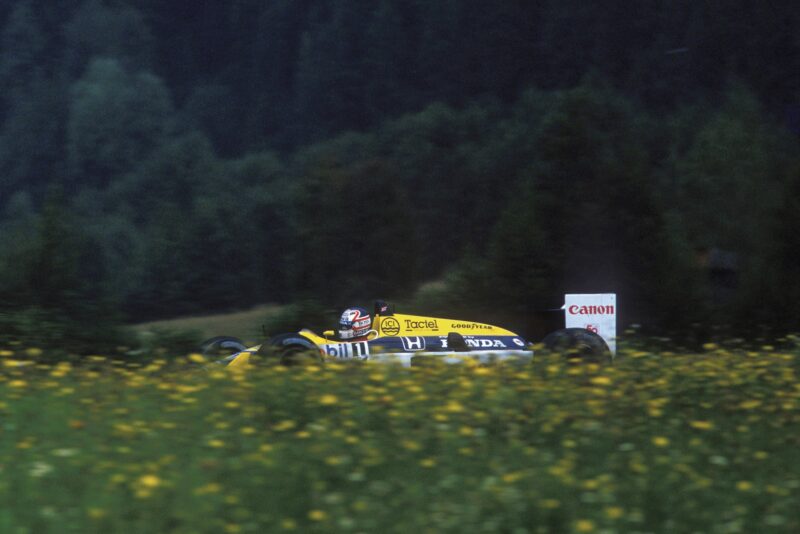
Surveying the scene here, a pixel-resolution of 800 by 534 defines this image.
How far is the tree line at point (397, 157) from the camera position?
2123cm

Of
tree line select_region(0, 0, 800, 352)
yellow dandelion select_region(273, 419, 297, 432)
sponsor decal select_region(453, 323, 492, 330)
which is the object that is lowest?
sponsor decal select_region(453, 323, 492, 330)

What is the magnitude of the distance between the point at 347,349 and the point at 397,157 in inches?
2007

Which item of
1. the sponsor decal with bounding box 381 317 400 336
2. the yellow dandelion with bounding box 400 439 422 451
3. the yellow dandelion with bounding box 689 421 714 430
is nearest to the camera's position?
the yellow dandelion with bounding box 400 439 422 451

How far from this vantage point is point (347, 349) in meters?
13.0

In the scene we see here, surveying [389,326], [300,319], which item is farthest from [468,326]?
[300,319]

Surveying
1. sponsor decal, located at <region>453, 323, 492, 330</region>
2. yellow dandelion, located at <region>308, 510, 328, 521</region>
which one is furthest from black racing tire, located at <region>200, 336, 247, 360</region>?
yellow dandelion, located at <region>308, 510, 328, 521</region>

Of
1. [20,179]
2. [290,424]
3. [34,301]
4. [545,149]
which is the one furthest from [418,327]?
[20,179]

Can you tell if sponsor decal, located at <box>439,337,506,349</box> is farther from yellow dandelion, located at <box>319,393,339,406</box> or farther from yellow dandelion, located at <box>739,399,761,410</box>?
yellow dandelion, located at <box>319,393,339,406</box>

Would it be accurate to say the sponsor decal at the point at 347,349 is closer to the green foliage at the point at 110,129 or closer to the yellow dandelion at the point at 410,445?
the yellow dandelion at the point at 410,445

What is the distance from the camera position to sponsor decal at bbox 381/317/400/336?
13758 mm

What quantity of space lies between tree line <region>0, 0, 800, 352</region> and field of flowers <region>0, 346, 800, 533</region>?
19.9 ft

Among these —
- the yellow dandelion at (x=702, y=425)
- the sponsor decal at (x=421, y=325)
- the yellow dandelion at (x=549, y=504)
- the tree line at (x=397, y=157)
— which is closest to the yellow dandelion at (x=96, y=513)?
the yellow dandelion at (x=549, y=504)

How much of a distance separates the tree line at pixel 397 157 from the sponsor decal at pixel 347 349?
11.4 feet

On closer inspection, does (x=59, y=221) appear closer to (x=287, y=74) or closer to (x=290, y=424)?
(x=290, y=424)
